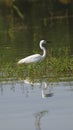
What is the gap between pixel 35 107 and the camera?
1148 centimetres

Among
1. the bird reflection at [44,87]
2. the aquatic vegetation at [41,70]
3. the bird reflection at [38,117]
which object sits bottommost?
the bird reflection at [38,117]

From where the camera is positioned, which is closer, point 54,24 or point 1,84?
point 1,84

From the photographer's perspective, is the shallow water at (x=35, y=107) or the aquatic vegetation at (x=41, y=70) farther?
the aquatic vegetation at (x=41, y=70)

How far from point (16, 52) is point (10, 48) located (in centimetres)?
142

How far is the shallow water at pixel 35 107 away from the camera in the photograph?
10336 mm

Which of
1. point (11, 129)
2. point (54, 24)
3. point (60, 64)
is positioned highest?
point (54, 24)

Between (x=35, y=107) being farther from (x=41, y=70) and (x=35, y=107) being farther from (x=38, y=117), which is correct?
(x=41, y=70)

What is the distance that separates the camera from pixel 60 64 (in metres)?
15.4

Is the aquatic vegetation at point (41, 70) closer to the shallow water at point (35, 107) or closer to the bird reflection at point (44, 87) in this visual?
the bird reflection at point (44, 87)

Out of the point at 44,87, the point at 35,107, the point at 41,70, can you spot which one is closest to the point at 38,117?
the point at 35,107

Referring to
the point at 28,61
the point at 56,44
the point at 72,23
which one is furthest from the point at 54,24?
the point at 28,61

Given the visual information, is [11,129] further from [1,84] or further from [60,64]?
[60,64]

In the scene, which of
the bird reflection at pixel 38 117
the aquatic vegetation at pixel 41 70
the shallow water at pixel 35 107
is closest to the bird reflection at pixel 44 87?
the shallow water at pixel 35 107

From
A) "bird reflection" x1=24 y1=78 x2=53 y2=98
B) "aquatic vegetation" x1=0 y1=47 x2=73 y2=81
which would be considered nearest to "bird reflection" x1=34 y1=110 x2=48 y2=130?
"bird reflection" x1=24 y1=78 x2=53 y2=98
